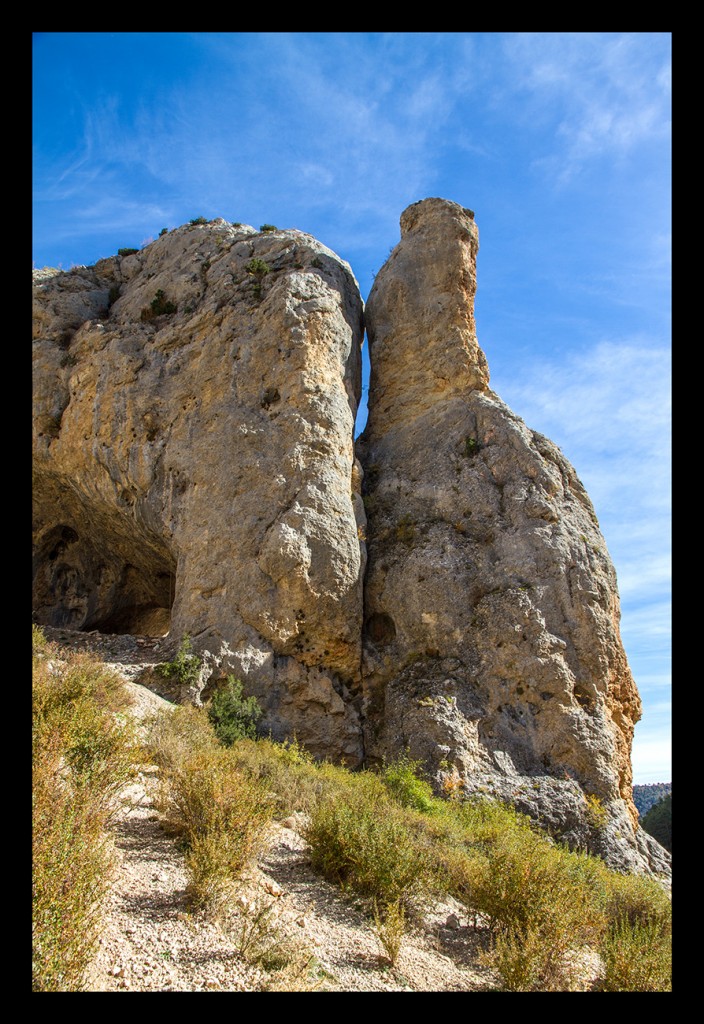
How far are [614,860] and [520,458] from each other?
8.52 meters

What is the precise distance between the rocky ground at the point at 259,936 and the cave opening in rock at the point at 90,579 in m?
11.7

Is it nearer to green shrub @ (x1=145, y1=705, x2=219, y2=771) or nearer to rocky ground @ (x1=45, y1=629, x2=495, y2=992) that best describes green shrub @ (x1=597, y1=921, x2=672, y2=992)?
rocky ground @ (x1=45, y1=629, x2=495, y2=992)

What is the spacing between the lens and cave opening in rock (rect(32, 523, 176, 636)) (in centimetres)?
1747

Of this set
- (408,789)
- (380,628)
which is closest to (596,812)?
(408,789)

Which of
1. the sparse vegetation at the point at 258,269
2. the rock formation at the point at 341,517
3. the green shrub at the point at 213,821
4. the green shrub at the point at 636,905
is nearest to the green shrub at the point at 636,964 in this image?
the green shrub at the point at 636,905

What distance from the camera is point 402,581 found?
14.0 m

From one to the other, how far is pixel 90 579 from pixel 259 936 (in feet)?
50.0

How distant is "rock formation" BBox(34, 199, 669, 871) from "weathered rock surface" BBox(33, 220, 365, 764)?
0.20 feet

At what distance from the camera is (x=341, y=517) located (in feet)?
44.8

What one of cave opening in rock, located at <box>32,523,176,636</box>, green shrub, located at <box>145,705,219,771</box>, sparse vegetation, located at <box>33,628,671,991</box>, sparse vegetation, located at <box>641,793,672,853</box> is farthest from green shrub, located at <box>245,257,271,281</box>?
sparse vegetation, located at <box>641,793,672,853</box>

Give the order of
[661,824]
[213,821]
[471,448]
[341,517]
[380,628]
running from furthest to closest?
1. [661,824]
2. [471,448]
3. [380,628]
4. [341,517]
5. [213,821]

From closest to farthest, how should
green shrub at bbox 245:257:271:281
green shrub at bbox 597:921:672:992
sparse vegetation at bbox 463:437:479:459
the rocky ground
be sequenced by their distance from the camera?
the rocky ground → green shrub at bbox 597:921:672:992 → sparse vegetation at bbox 463:437:479:459 → green shrub at bbox 245:257:271:281

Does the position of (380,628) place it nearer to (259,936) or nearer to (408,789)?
(408,789)
